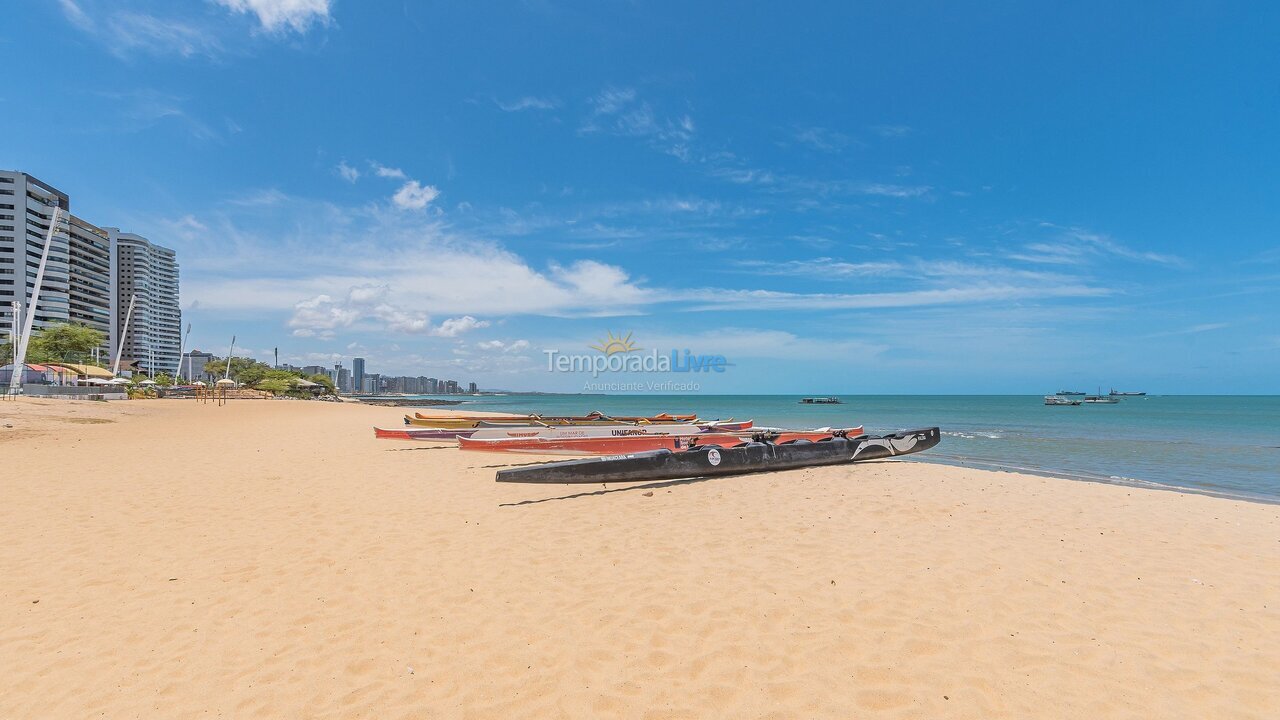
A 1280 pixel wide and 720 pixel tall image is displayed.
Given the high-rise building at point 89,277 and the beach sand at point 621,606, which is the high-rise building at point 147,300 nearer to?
the high-rise building at point 89,277

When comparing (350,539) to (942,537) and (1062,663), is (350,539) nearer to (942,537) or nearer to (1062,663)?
(1062,663)

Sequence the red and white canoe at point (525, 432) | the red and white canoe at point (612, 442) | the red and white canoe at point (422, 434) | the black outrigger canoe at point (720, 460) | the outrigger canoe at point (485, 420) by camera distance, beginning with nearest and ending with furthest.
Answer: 1. the black outrigger canoe at point (720, 460)
2. the red and white canoe at point (612, 442)
3. the red and white canoe at point (525, 432)
4. the red and white canoe at point (422, 434)
5. the outrigger canoe at point (485, 420)

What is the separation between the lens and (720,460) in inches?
399

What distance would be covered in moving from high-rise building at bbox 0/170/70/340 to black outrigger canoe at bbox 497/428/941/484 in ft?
324

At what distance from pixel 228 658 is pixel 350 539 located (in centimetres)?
249

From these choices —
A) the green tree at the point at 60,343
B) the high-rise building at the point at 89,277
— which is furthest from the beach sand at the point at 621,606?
the high-rise building at the point at 89,277

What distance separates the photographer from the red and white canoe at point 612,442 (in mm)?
11961

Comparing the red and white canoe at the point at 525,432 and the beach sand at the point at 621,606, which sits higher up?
the red and white canoe at the point at 525,432

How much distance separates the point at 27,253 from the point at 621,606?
11113 cm

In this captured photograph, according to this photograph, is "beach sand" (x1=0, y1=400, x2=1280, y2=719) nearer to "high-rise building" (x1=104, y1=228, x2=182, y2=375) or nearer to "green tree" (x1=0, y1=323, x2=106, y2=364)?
"green tree" (x1=0, y1=323, x2=106, y2=364)

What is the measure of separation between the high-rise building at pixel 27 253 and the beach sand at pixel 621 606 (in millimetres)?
98755

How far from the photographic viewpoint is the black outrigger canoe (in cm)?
865

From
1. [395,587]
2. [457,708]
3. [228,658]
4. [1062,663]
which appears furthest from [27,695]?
[1062,663]

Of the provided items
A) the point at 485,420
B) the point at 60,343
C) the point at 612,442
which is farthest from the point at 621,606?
the point at 60,343
